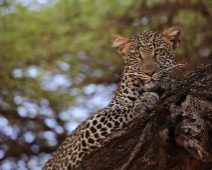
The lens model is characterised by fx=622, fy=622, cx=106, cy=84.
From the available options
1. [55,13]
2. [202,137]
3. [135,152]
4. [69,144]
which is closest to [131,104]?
[69,144]

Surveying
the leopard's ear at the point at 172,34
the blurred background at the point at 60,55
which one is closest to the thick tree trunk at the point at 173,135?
the leopard's ear at the point at 172,34

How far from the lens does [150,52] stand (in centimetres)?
676

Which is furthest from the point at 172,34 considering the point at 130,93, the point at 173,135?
the point at 173,135

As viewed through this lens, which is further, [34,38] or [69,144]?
[34,38]

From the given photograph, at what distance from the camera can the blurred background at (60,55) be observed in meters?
10.5

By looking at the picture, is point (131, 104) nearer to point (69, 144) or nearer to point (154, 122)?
point (69, 144)

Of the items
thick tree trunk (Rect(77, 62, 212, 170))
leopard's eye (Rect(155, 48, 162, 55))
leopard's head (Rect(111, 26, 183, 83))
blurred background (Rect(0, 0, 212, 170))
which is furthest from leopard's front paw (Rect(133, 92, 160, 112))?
blurred background (Rect(0, 0, 212, 170))

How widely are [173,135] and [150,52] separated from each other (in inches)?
82.8

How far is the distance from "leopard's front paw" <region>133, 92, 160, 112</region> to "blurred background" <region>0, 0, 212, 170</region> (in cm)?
422

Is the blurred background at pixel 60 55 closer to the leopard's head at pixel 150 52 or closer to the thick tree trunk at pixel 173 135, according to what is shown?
the leopard's head at pixel 150 52

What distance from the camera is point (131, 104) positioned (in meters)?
6.47

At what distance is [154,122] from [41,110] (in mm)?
6371

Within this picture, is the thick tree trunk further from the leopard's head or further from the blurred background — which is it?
the blurred background

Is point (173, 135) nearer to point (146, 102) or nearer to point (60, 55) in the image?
point (146, 102)
